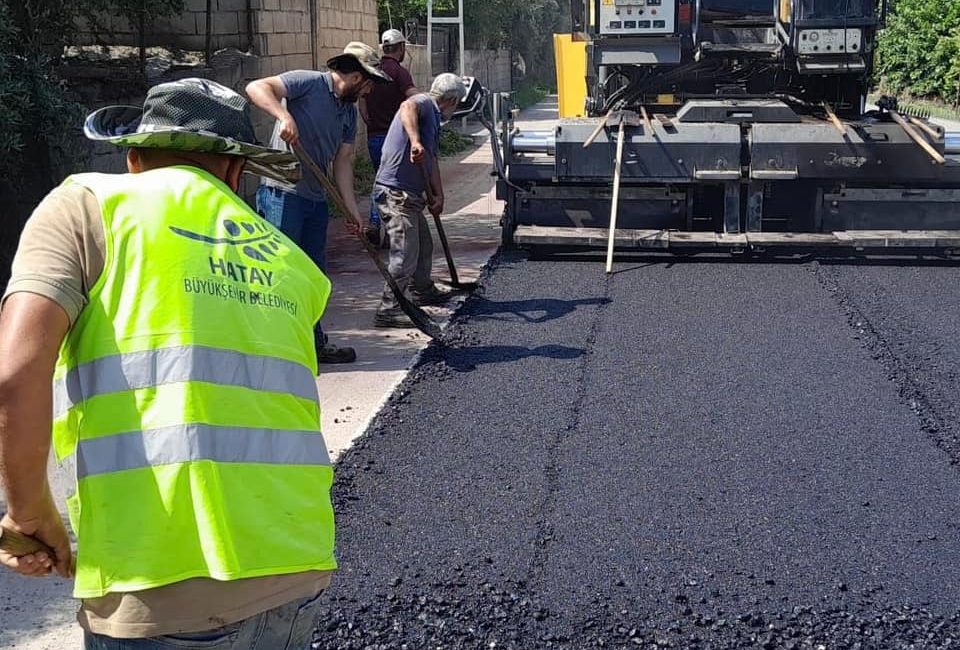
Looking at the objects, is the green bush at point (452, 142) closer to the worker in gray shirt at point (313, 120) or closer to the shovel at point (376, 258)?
the shovel at point (376, 258)

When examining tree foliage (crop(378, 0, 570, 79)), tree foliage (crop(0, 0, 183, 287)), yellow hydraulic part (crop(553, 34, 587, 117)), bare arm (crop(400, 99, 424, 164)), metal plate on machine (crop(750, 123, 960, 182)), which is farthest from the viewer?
tree foliage (crop(378, 0, 570, 79))

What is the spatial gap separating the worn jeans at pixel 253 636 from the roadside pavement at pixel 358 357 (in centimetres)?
27

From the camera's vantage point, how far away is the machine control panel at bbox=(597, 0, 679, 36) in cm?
814

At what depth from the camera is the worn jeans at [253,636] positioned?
1702 mm

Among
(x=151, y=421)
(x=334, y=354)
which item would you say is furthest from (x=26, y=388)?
(x=334, y=354)

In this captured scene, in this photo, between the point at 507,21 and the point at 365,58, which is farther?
the point at 507,21

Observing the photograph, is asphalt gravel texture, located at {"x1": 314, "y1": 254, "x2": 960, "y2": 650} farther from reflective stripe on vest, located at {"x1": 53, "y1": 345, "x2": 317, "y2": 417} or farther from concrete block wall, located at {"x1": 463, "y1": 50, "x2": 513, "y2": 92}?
concrete block wall, located at {"x1": 463, "y1": 50, "x2": 513, "y2": 92}

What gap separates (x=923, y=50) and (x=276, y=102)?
76.8 feet

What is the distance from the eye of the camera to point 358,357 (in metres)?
6.01

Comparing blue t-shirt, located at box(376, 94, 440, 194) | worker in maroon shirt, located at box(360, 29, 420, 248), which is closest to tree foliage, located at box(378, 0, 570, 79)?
worker in maroon shirt, located at box(360, 29, 420, 248)

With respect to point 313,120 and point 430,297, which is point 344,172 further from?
point 430,297

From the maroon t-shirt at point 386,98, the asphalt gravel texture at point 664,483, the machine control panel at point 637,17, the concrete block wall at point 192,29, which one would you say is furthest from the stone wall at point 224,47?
the asphalt gravel texture at point 664,483

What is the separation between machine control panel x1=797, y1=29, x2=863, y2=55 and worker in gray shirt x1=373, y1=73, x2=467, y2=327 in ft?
9.07

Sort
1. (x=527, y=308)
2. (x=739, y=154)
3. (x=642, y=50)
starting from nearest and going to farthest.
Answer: (x=527, y=308), (x=739, y=154), (x=642, y=50)
